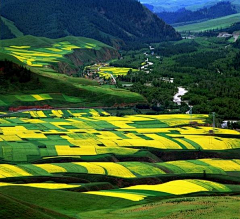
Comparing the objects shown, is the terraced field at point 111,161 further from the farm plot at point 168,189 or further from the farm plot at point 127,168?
the farm plot at point 168,189

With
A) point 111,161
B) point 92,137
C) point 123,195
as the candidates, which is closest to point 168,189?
point 123,195

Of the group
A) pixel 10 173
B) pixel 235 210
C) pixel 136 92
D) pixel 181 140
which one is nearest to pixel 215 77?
pixel 136 92

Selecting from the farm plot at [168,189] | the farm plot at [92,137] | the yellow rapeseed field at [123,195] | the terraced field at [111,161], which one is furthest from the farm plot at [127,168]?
the yellow rapeseed field at [123,195]

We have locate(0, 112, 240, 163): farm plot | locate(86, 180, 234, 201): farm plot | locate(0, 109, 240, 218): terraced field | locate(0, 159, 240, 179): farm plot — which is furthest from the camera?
locate(0, 112, 240, 163): farm plot

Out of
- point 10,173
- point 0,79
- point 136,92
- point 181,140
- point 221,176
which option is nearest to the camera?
point 10,173

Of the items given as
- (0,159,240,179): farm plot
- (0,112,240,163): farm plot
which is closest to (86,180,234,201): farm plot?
(0,159,240,179): farm plot

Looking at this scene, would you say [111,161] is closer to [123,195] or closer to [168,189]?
[168,189]

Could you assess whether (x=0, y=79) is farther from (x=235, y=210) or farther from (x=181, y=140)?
(x=235, y=210)

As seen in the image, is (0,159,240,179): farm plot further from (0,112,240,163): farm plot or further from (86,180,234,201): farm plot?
(0,112,240,163): farm plot
